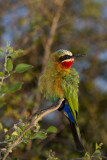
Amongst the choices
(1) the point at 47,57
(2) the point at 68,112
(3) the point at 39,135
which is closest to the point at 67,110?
(2) the point at 68,112

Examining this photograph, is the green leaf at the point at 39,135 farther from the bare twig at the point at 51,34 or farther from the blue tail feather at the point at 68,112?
the bare twig at the point at 51,34

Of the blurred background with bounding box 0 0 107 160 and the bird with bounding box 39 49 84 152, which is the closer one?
the bird with bounding box 39 49 84 152

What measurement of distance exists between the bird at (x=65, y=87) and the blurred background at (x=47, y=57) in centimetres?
55

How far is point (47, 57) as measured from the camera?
339 cm

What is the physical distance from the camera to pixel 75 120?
190cm

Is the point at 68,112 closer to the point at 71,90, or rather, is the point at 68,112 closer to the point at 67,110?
the point at 67,110

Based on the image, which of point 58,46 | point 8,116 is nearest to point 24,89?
point 8,116

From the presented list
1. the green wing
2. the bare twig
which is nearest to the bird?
the green wing

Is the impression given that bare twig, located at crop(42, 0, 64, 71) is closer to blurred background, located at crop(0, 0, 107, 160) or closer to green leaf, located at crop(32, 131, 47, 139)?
blurred background, located at crop(0, 0, 107, 160)

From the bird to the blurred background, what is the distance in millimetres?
549

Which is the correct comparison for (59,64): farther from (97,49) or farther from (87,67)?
(97,49)

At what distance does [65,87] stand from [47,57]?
1.57m

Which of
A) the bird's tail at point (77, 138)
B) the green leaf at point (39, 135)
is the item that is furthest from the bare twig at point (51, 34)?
the green leaf at point (39, 135)

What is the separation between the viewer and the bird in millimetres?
1890
